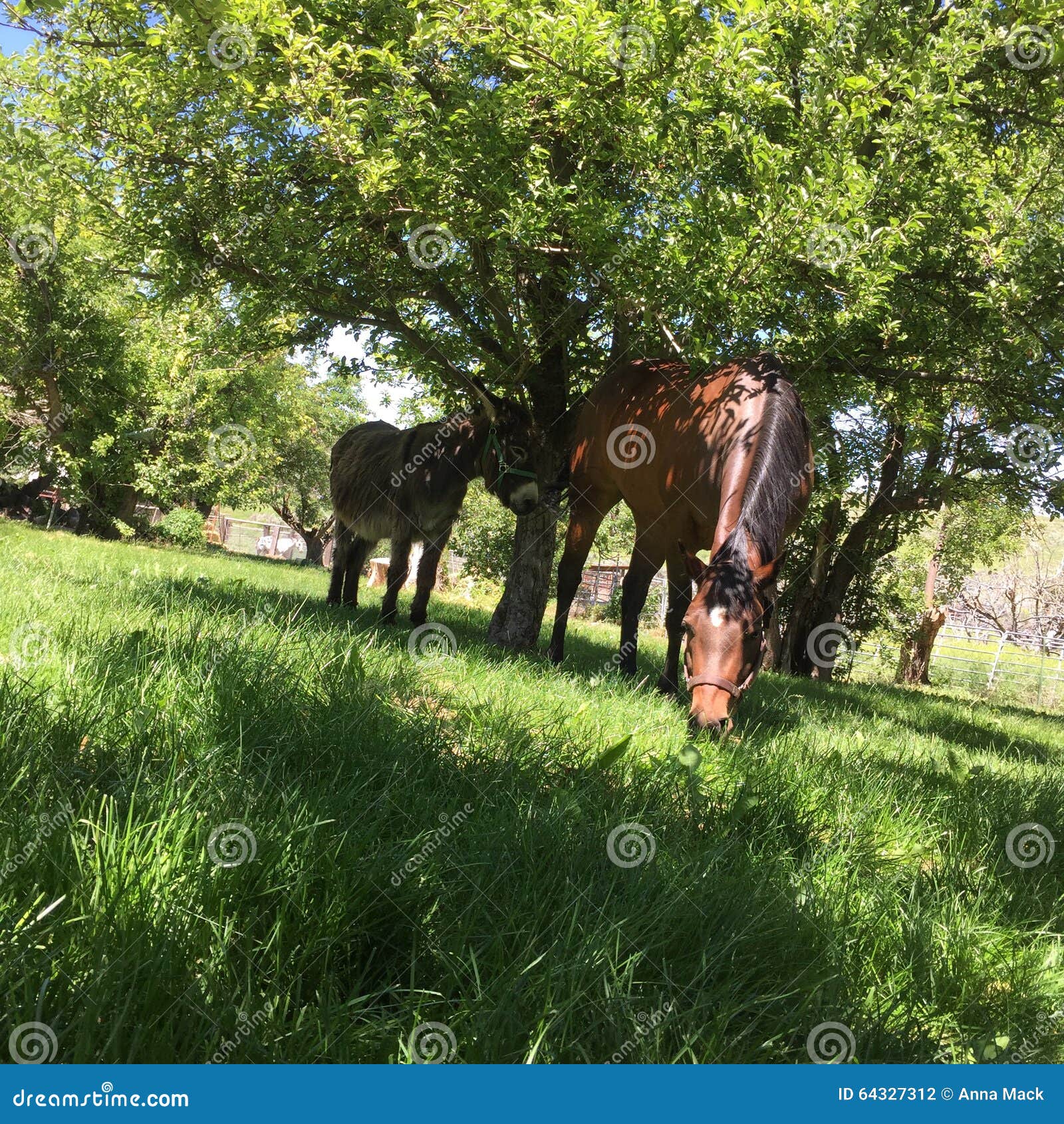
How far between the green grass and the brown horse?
597mm

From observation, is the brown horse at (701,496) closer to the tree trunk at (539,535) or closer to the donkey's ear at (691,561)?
the donkey's ear at (691,561)

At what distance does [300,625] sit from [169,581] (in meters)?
3.39

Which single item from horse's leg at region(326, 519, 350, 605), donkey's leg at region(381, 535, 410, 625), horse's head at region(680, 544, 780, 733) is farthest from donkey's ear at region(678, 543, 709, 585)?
horse's leg at region(326, 519, 350, 605)

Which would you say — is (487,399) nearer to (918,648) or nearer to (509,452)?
(509,452)

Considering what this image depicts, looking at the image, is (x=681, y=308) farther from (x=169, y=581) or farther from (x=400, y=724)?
(x=169, y=581)

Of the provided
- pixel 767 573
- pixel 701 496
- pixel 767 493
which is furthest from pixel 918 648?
pixel 767 573

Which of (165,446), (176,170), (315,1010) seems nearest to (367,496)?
(176,170)

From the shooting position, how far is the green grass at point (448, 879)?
1660 mm

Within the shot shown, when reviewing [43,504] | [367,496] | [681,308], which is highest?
[681,308]

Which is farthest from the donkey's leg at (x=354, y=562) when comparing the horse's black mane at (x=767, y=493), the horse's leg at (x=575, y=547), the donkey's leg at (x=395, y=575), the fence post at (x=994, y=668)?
the fence post at (x=994, y=668)

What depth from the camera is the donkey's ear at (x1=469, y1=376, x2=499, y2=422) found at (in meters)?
7.41

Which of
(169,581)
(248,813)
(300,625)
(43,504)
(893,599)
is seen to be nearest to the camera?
(248,813)

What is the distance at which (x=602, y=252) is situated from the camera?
5.80 meters

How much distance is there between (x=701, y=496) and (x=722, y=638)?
6.28 ft
